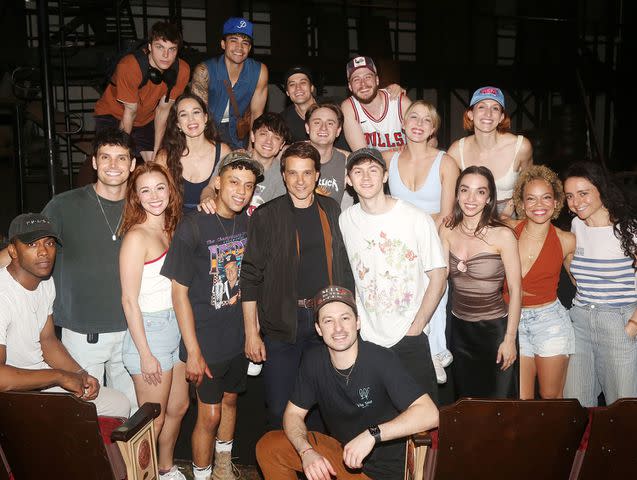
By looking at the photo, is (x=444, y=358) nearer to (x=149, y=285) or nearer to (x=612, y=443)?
(x=612, y=443)

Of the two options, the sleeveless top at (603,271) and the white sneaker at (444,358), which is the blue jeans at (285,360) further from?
the sleeveless top at (603,271)

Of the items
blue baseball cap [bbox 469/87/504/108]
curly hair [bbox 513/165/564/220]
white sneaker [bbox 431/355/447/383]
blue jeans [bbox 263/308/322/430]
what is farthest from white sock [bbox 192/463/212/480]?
blue baseball cap [bbox 469/87/504/108]

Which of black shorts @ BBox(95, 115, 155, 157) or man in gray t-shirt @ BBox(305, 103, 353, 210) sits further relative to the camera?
black shorts @ BBox(95, 115, 155, 157)

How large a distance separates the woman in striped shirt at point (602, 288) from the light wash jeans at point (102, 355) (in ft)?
9.08

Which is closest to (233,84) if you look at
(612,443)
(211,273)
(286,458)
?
(211,273)

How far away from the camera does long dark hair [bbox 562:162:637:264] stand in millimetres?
3611

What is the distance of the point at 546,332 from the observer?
3.62 metres

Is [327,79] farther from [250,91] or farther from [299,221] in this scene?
[299,221]

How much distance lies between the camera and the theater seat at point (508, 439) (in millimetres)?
2406

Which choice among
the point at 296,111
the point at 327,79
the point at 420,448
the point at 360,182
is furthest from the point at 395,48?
the point at 420,448

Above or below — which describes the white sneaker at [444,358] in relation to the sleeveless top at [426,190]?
below

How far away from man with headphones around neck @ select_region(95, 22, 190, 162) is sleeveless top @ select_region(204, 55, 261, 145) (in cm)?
22

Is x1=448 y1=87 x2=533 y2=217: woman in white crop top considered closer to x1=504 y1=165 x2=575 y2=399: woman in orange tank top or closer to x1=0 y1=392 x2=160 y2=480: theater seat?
x1=504 y1=165 x2=575 y2=399: woman in orange tank top

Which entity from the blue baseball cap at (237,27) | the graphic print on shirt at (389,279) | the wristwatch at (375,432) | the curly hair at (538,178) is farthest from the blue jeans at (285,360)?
the blue baseball cap at (237,27)
